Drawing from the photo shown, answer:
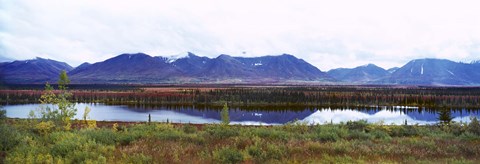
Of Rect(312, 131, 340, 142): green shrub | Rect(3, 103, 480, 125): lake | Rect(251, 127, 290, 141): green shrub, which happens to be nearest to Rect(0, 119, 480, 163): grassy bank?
Rect(251, 127, 290, 141): green shrub

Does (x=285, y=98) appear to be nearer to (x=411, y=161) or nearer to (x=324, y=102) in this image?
(x=324, y=102)

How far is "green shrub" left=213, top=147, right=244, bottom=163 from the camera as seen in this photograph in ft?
42.3

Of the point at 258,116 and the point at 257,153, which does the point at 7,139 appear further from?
the point at 258,116

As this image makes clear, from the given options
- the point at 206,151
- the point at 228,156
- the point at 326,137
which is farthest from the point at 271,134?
the point at 228,156

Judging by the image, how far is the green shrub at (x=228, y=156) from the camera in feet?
42.3

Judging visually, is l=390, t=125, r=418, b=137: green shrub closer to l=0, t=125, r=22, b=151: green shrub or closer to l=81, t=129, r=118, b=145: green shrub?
l=81, t=129, r=118, b=145: green shrub

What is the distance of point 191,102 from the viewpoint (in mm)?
124562

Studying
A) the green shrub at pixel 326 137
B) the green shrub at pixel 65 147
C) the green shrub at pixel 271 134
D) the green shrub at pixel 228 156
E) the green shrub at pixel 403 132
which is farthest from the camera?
the green shrub at pixel 403 132

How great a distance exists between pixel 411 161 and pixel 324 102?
371 ft

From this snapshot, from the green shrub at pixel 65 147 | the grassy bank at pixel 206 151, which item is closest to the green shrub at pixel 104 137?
the grassy bank at pixel 206 151

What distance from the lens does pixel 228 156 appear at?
517 inches

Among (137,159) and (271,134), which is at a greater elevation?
(137,159)

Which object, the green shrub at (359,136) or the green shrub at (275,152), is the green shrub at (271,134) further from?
the green shrub at (275,152)

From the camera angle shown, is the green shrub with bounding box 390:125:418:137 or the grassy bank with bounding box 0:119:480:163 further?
the green shrub with bounding box 390:125:418:137
